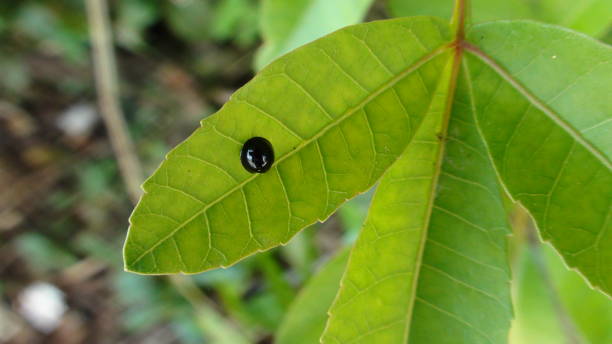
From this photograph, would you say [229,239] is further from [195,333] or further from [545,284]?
[195,333]

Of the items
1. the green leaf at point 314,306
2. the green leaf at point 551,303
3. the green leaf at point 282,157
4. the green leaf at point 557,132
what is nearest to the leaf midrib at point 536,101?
the green leaf at point 557,132

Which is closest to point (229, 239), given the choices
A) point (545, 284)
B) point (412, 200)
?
point (412, 200)

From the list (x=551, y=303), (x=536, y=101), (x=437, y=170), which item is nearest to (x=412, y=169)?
(x=437, y=170)

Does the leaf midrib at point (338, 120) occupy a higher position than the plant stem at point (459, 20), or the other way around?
the plant stem at point (459, 20)

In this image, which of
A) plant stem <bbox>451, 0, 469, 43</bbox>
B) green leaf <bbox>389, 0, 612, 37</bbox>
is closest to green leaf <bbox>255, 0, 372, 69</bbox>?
green leaf <bbox>389, 0, 612, 37</bbox>

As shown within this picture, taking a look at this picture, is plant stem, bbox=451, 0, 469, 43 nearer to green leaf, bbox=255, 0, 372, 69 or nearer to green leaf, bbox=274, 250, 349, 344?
green leaf, bbox=255, 0, 372, 69

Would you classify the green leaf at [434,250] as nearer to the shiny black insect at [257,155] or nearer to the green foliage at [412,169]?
the green foliage at [412,169]

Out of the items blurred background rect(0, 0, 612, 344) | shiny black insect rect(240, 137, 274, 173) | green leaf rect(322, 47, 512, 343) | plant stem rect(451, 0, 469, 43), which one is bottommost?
green leaf rect(322, 47, 512, 343)
